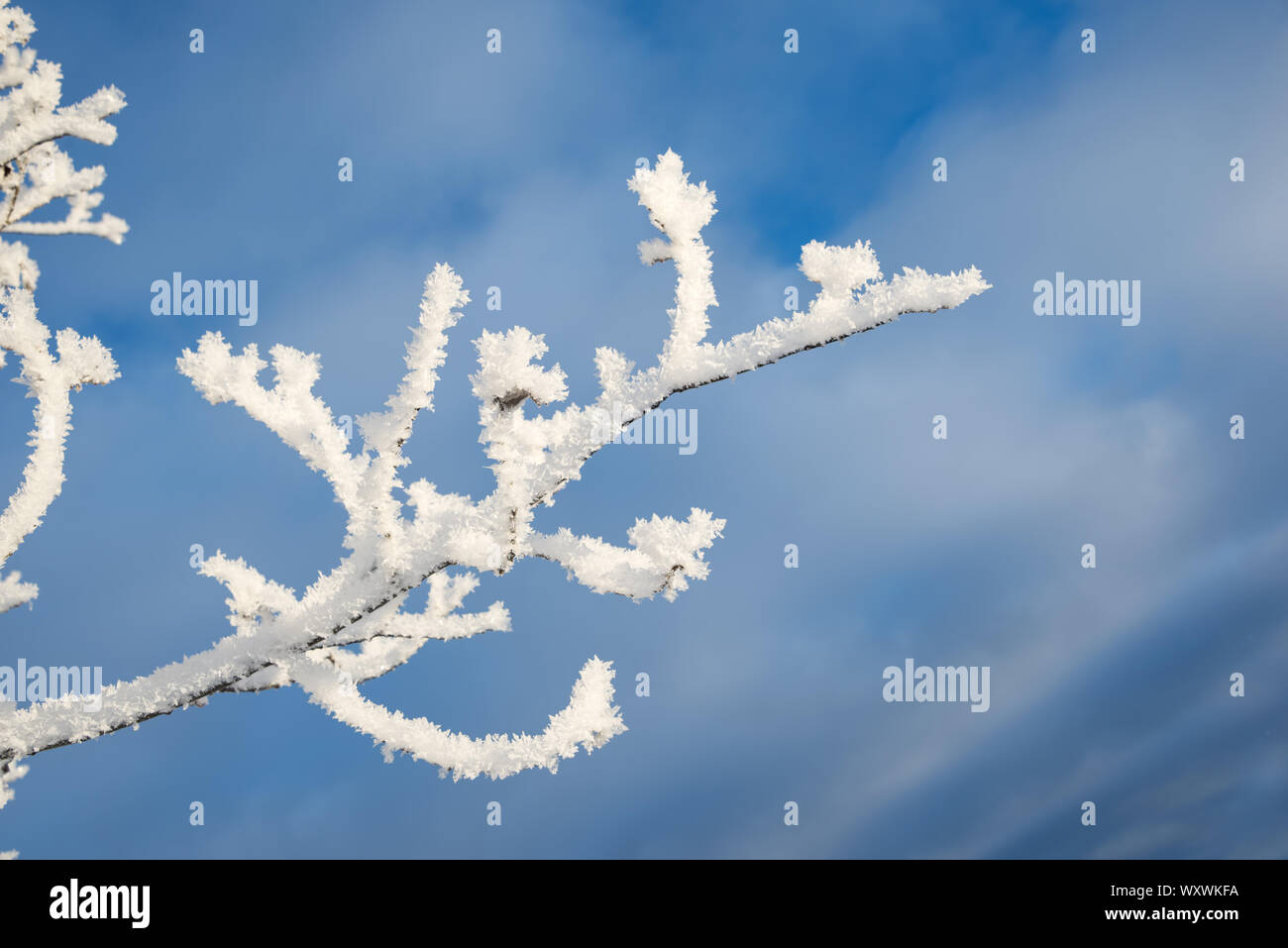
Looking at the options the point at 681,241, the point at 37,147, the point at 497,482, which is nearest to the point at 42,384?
the point at 37,147

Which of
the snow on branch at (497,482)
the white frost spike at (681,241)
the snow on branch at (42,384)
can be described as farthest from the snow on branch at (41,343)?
the white frost spike at (681,241)

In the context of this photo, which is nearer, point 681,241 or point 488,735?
point 681,241

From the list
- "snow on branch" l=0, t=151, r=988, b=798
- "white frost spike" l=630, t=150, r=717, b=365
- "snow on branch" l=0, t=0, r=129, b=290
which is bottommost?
"snow on branch" l=0, t=151, r=988, b=798

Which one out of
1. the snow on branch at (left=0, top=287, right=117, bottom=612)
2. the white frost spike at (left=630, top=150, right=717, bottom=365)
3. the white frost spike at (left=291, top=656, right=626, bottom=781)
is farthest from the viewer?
the snow on branch at (left=0, top=287, right=117, bottom=612)

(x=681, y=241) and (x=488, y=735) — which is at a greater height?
(x=681, y=241)

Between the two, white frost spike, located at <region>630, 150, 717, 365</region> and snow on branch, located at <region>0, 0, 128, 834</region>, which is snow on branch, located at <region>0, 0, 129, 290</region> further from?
white frost spike, located at <region>630, 150, 717, 365</region>

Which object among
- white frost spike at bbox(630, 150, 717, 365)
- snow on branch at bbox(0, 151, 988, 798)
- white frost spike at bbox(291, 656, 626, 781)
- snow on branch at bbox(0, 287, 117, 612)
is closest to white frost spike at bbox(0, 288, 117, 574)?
snow on branch at bbox(0, 287, 117, 612)

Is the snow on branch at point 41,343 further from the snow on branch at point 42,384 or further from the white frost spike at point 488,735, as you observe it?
the white frost spike at point 488,735

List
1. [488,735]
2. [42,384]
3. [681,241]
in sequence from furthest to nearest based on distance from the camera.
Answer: [42,384]
[488,735]
[681,241]

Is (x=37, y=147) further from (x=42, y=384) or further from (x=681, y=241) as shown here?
(x=681, y=241)

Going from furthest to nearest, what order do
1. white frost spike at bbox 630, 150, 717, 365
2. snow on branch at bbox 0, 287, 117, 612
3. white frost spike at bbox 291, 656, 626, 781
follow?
snow on branch at bbox 0, 287, 117, 612, white frost spike at bbox 291, 656, 626, 781, white frost spike at bbox 630, 150, 717, 365
